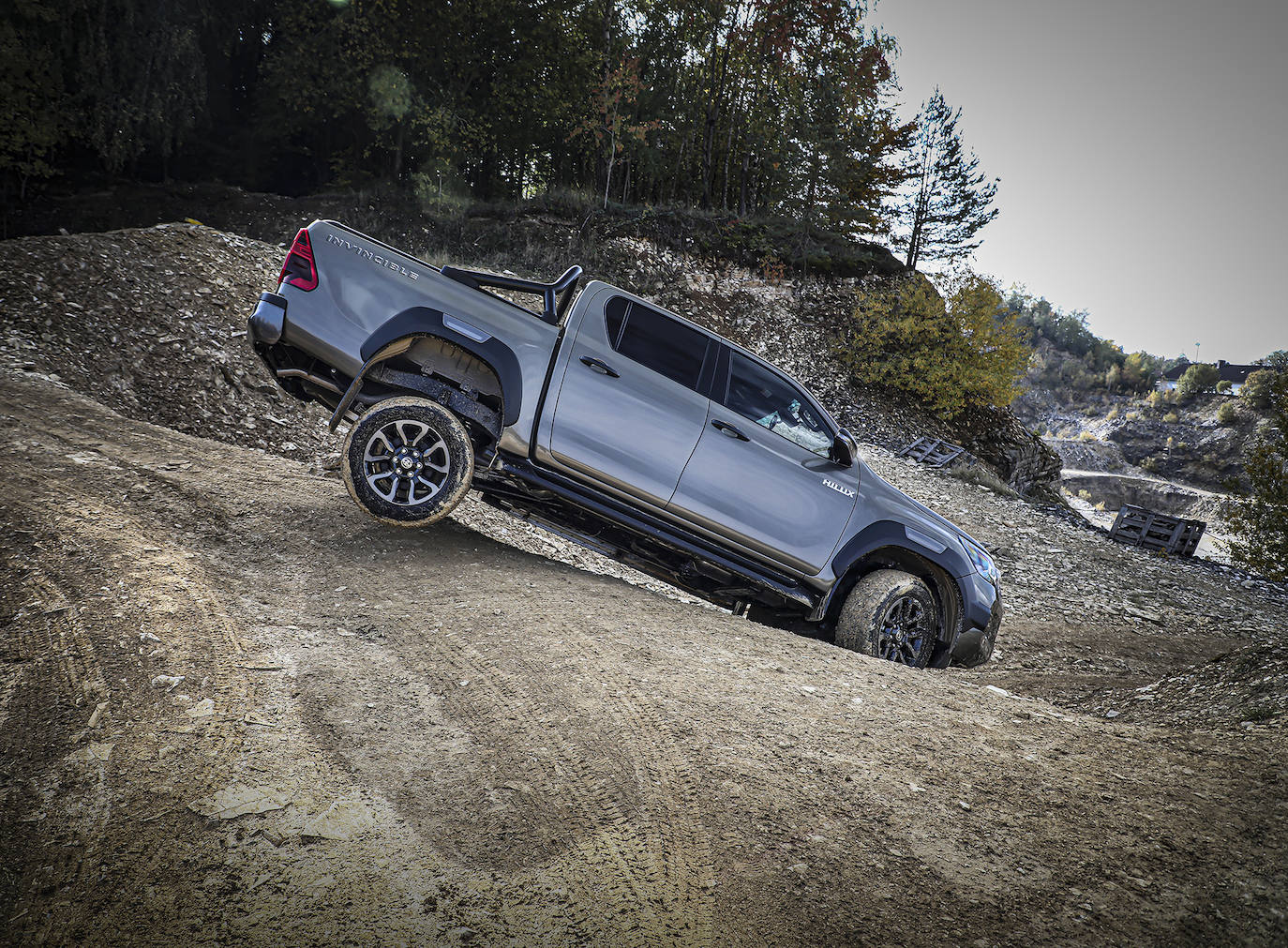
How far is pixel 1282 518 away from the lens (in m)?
17.1

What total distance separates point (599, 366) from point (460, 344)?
0.96 m

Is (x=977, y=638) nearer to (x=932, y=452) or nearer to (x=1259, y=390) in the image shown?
(x=932, y=452)

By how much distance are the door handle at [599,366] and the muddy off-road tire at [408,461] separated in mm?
978

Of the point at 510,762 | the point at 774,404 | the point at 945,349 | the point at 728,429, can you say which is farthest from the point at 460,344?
the point at 945,349

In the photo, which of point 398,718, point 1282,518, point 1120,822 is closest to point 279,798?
point 398,718

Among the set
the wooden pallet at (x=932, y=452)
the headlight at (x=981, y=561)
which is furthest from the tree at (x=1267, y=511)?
the headlight at (x=981, y=561)

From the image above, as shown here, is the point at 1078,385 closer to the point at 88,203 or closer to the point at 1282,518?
the point at 1282,518

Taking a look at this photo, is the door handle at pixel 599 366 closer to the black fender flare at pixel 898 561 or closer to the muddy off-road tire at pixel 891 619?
the black fender flare at pixel 898 561

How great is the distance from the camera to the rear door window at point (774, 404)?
4766mm

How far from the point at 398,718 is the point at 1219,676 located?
5.25 meters

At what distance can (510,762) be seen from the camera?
8.39 feet

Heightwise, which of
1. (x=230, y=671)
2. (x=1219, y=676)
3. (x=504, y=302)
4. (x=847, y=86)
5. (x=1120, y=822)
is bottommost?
(x=230, y=671)

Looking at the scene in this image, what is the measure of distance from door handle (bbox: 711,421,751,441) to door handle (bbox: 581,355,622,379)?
77cm

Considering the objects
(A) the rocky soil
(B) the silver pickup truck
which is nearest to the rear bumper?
(B) the silver pickup truck
